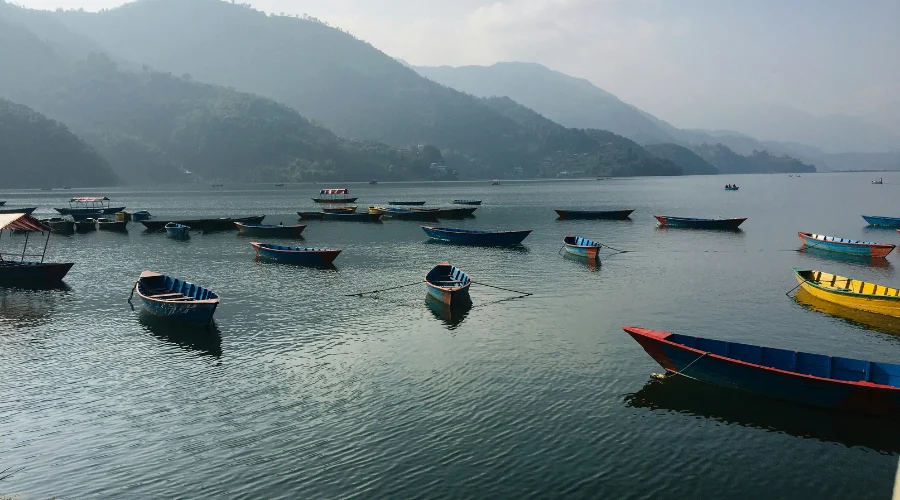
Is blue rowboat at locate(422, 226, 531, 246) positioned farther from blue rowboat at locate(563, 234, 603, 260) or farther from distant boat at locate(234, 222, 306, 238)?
distant boat at locate(234, 222, 306, 238)

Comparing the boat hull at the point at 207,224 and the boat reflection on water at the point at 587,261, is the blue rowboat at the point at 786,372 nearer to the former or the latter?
the boat reflection on water at the point at 587,261

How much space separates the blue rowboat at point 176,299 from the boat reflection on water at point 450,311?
14.7 metres

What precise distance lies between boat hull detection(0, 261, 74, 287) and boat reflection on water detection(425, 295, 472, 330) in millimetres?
34603

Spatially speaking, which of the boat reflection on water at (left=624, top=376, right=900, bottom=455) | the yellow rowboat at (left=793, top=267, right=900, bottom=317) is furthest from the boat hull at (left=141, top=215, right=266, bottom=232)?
the boat reflection on water at (left=624, top=376, right=900, bottom=455)

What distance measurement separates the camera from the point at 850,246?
68000 mm

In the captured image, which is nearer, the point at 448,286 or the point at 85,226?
the point at 448,286

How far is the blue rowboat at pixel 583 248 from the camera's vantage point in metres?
65.6

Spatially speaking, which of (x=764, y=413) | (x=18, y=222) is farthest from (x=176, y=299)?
(x=764, y=413)

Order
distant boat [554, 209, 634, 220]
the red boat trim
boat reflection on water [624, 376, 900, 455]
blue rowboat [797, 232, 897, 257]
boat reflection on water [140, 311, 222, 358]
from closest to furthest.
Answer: boat reflection on water [624, 376, 900, 455]
the red boat trim
boat reflection on water [140, 311, 222, 358]
blue rowboat [797, 232, 897, 257]
distant boat [554, 209, 634, 220]

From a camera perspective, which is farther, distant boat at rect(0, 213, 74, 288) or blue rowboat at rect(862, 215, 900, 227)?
blue rowboat at rect(862, 215, 900, 227)

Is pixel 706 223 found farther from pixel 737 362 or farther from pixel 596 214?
pixel 737 362

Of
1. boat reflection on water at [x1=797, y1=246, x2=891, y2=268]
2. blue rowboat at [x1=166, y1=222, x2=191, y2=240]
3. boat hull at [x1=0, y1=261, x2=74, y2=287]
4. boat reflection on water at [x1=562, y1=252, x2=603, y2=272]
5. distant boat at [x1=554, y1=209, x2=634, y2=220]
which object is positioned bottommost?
boat hull at [x1=0, y1=261, x2=74, y2=287]

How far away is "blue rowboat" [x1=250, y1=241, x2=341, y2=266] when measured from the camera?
208 ft

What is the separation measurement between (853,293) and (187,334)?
4526 centimetres
